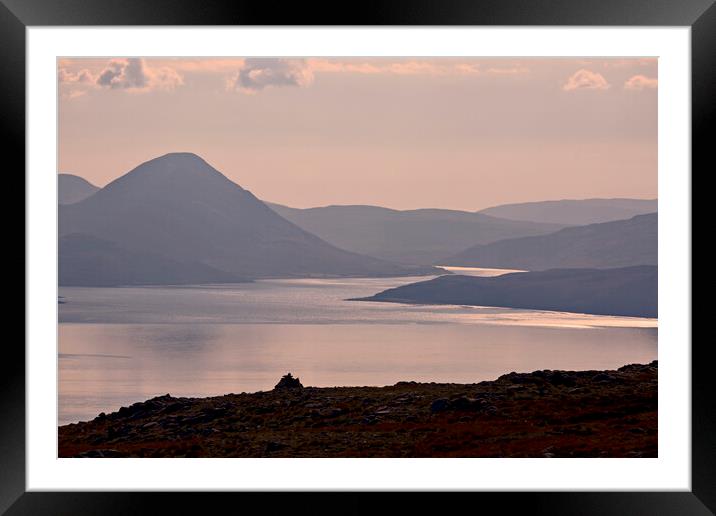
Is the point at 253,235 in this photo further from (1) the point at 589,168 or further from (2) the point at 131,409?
(1) the point at 589,168

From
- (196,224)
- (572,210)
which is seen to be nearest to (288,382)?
(196,224)

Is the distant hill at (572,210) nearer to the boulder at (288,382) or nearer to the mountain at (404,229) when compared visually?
the mountain at (404,229)

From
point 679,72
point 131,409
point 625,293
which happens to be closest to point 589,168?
point 625,293

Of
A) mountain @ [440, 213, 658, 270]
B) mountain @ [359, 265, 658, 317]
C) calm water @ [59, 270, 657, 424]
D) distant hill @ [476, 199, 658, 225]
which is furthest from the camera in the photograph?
mountain @ [440, 213, 658, 270]

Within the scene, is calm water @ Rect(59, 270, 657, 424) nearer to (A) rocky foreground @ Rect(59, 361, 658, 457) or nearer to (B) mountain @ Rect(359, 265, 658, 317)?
(B) mountain @ Rect(359, 265, 658, 317)

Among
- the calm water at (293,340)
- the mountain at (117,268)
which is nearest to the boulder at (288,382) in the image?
the calm water at (293,340)

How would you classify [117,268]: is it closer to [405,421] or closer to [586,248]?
[405,421]

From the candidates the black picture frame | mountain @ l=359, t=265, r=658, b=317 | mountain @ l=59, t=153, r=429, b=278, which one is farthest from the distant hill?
the black picture frame
